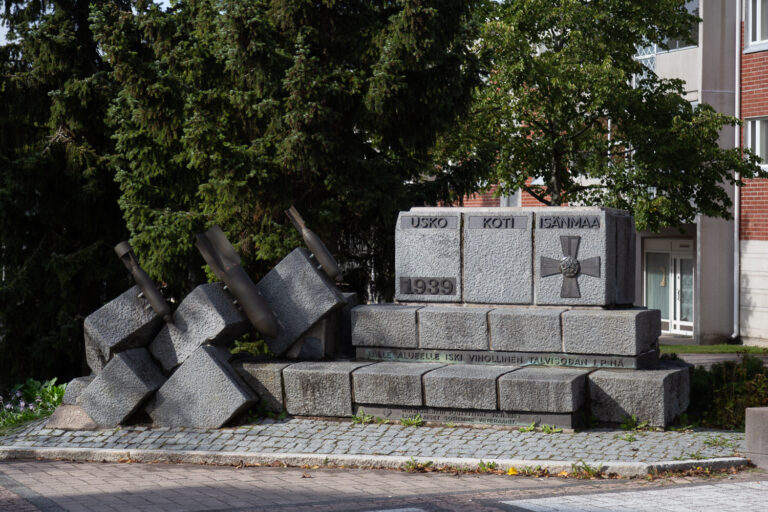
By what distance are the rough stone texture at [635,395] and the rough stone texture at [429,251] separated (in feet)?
6.23

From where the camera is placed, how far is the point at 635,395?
913 centimetres

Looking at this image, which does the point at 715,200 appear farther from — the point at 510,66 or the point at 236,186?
the point at 236,186

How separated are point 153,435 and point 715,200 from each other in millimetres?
15857

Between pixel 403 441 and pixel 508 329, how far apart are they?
1.72 metres

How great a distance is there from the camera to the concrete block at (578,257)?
32.5 ft

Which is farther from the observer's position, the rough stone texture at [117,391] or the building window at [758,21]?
the building window at [758,21]

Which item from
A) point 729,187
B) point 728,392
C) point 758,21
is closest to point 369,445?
point 728,392

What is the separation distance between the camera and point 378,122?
13617 millimetres

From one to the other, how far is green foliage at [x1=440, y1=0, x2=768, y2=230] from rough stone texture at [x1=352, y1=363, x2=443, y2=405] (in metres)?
9.58

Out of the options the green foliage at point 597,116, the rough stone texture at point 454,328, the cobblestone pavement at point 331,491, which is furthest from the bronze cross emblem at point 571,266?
the green foliage at point 597,116

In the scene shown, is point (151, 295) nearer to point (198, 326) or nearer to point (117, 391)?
point (198, 326)

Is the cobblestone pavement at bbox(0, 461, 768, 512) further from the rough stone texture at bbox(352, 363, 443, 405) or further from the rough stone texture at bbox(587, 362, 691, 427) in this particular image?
the rough stone texture at bbox(352, 363, 443, 405)

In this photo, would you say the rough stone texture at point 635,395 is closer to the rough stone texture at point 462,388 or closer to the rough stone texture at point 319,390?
the rough stone texture at point 462,388

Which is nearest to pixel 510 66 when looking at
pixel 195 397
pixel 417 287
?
pixel 417 287
